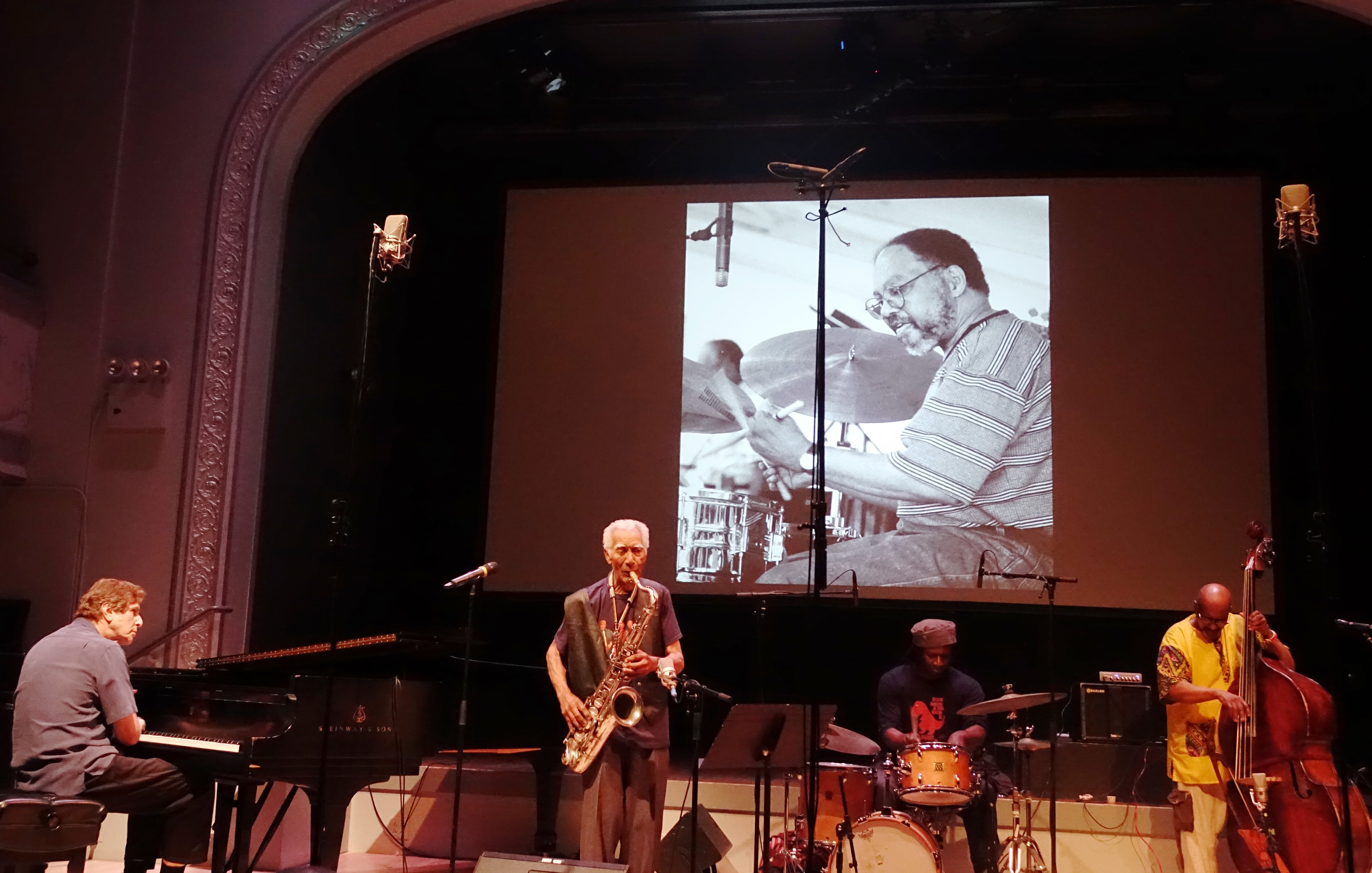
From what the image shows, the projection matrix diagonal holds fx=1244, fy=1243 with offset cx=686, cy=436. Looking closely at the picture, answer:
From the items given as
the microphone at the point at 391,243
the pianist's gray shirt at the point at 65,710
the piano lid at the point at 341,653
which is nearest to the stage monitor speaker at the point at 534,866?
the piano lid at the point at 341,653

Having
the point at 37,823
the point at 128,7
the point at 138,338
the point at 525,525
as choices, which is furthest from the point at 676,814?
the point at 128,7

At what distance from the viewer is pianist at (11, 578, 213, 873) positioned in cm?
477

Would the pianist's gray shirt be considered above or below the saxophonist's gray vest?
below

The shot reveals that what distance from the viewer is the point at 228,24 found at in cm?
726

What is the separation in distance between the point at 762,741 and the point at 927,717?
5.82ft

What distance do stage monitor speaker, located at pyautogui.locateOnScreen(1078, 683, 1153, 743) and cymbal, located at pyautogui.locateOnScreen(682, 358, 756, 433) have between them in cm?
319

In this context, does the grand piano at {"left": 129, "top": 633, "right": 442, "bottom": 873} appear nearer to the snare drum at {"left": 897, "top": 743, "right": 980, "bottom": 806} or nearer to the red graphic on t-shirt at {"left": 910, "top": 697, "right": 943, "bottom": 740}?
the snare drum at {"left": 897, "top": 743, "right": 980, "bottom": 806}

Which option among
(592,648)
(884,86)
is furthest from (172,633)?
(884,86)

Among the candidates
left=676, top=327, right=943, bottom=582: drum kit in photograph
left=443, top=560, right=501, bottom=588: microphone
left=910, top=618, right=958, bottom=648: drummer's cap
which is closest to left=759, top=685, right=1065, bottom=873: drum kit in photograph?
left=910, top=618, right=958, bottom=648: drummer's cap

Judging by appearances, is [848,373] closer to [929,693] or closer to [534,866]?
[929,693]

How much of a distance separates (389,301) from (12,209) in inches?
97.1

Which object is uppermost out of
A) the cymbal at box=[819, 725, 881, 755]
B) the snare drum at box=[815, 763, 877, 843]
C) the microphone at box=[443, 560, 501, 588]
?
the microphone at box=[443, 560, 501, 588]

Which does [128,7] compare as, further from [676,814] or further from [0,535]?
[676,814]

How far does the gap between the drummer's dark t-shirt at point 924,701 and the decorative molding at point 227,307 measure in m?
3.59
